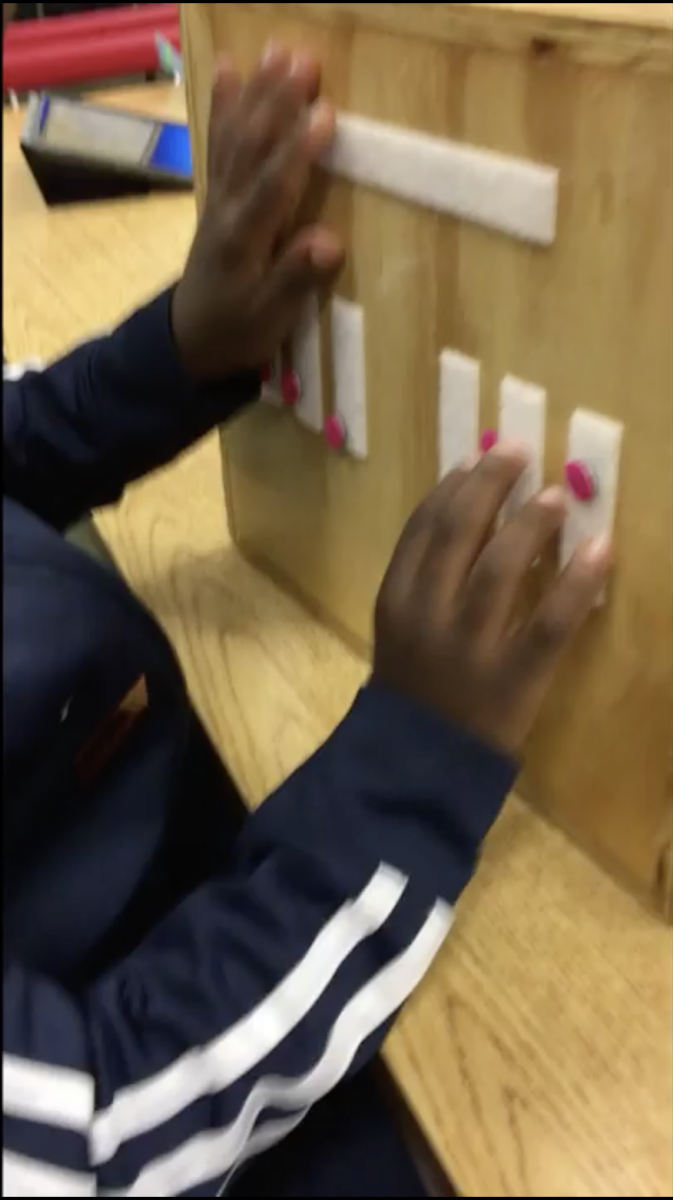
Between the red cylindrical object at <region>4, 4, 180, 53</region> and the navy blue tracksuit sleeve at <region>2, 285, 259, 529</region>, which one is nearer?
the navy blue tracksuit sleeve at <region>2, 285, 259, 529</region>

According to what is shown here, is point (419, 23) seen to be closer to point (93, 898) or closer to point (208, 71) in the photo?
point (208, 71)

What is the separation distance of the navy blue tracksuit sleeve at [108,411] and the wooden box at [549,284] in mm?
72

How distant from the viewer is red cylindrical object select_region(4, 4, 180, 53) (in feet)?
4.87

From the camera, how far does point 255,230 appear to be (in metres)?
0.50

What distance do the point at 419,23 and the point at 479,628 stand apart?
0.20 meters

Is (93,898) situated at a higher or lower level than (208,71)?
lower

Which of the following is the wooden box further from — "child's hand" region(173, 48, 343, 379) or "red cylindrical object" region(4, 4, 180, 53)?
"red cylindrical object" region(4, 4, 180, 53)

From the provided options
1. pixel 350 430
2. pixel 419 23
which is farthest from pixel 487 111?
pixel 350 430

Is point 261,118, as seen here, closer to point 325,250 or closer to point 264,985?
point 325,250

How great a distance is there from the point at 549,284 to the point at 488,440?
69mm

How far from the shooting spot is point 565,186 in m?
0.37

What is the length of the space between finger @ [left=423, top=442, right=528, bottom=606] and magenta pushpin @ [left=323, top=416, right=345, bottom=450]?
114mm

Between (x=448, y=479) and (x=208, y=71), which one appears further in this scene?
(x=208, y=71)

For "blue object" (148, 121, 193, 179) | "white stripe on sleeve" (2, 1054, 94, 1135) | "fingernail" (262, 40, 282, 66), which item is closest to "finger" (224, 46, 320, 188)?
"fingernail" (262, 40, 282, 66)
